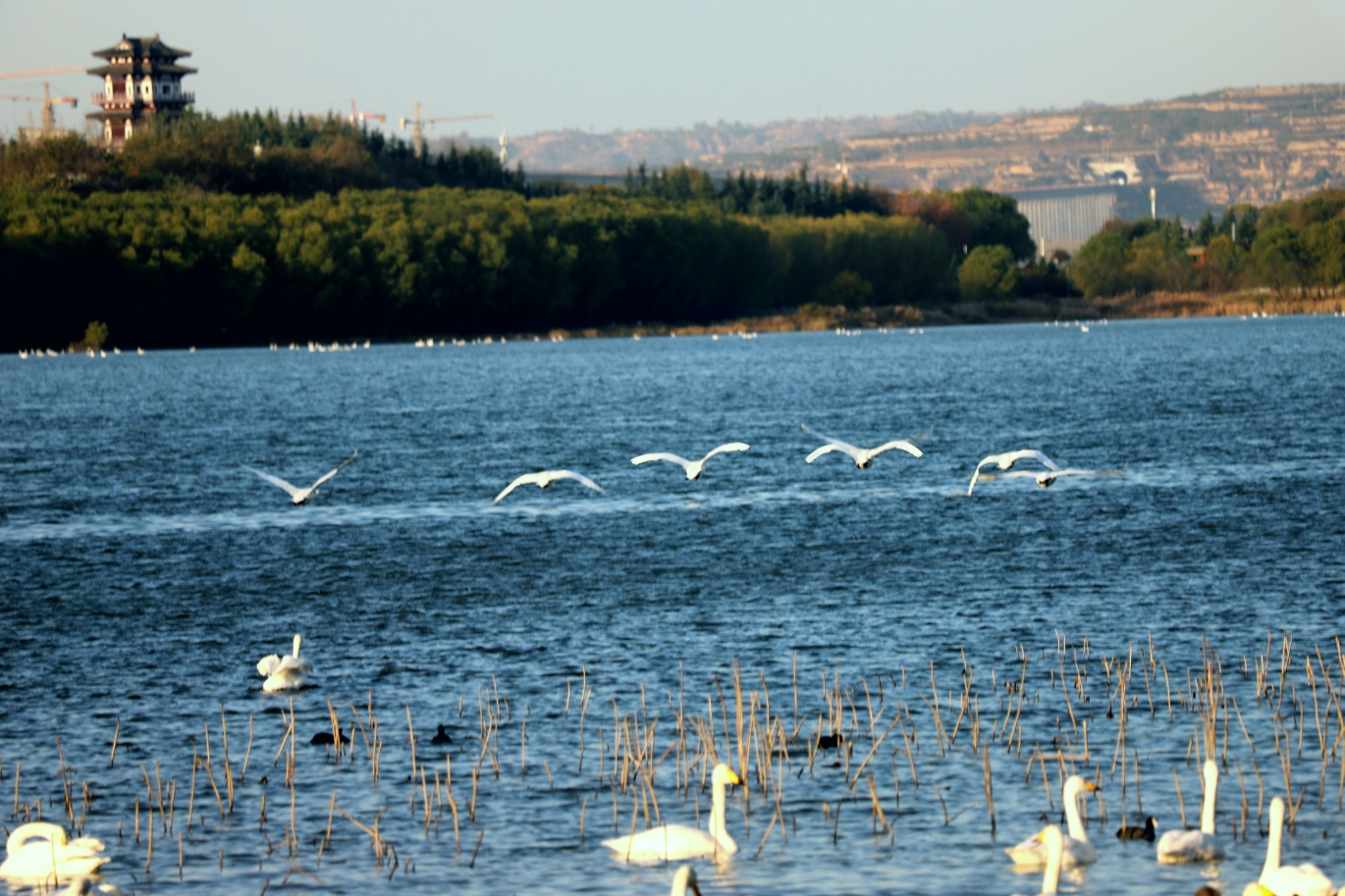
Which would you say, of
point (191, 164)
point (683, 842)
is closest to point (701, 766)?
point (683, 842)

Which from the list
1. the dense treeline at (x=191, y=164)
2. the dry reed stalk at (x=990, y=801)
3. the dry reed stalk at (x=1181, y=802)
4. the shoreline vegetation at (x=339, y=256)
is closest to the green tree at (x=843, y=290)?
the shoreline vegetation at (x=339, y=256)

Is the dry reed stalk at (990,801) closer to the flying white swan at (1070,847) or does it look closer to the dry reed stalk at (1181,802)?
the flying white swan at (1070,847)

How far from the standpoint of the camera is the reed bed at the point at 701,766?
1594 centimetres

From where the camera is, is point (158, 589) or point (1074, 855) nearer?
point (1074, 855)

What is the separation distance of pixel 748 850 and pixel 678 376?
326ft

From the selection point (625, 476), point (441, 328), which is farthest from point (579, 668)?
point (441, 328)

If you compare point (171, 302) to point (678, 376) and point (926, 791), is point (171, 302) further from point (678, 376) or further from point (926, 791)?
point (926, 791)

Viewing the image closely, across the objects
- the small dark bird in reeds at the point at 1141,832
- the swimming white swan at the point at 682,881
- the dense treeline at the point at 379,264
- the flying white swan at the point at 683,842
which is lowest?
the small dark bird in reeds at the point at 1141,832

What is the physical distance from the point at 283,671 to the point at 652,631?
597 cm

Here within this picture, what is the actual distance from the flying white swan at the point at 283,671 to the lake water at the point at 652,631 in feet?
1.26

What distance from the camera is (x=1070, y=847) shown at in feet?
47.4

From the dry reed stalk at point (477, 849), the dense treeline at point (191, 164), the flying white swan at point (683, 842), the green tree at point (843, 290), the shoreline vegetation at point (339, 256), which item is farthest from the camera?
the green tree at point (843, 290)

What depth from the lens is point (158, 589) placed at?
31.7 m

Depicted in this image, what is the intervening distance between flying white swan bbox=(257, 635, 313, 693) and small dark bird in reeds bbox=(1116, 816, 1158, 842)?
34.8ft
